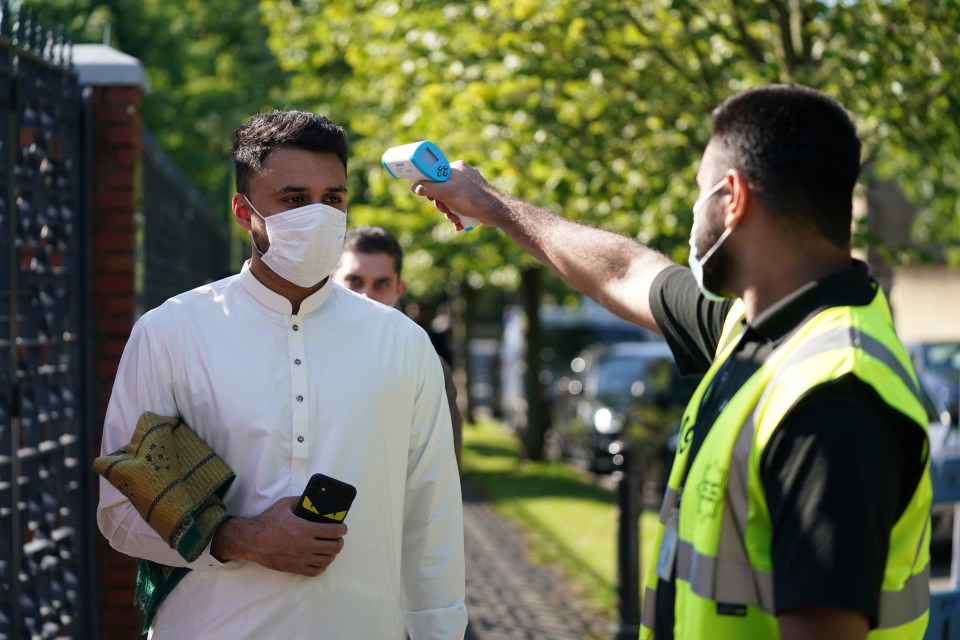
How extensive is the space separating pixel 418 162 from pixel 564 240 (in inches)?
18.2

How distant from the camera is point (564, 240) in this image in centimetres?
335

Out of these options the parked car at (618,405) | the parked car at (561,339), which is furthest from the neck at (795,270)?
the parked car at (561,339)

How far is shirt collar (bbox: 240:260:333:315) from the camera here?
118 inches

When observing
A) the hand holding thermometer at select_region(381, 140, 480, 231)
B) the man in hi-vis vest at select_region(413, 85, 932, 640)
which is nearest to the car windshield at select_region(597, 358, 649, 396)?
the hand holding thermometer at select_region(381, 140, 480, 231)

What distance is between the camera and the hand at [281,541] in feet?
8.80

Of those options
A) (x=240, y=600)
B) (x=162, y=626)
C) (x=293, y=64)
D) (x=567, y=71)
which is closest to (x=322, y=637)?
(x=240, y=600)

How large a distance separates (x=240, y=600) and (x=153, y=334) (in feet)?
2.14

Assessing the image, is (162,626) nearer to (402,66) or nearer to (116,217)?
(116,217)

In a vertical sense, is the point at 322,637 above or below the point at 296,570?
below

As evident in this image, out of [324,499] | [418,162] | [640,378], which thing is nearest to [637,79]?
[418,162]

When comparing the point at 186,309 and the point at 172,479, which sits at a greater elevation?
the point at 186,309

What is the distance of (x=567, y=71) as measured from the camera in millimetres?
7957

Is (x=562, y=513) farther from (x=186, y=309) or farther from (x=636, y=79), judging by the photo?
(x=186, y=309)

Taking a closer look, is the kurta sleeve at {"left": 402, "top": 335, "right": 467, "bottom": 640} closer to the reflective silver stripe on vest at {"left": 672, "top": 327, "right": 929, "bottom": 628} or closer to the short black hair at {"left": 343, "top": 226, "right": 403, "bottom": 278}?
the reflective silver stripe on vest at {"left": 672, "top": 327, "right": 929, "bottom": 628}
